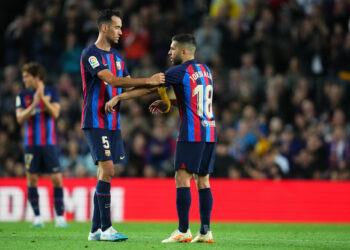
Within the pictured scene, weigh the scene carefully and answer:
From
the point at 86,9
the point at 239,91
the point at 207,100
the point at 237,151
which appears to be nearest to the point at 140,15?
the point at 86,9

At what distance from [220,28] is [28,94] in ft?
23.2

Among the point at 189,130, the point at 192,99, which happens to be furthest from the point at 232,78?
the point at 189,130

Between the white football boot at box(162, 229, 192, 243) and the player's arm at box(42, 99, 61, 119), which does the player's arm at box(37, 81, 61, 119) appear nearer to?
the player's arm at box(42, 99, 61, 119)

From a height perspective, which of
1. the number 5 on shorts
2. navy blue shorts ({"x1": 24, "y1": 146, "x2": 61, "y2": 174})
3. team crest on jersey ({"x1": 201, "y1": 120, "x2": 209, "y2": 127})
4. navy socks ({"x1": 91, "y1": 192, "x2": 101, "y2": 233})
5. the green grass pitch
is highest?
team crest on jersey ({"x1": 201, "y1": 120, "x2": 209, "y2": 127})

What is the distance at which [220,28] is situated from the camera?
1694 cm

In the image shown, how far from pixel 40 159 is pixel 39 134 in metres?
0.42

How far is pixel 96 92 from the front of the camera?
25.5ft

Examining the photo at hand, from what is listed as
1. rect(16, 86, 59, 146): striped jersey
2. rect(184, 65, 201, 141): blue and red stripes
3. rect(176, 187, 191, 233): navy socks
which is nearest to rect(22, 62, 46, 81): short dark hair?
rect(16, 86, 59, 146): striped jersey

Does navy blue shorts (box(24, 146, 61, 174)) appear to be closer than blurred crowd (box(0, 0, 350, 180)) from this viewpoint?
Yes

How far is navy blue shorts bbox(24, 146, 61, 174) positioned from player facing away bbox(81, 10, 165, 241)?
343 cm

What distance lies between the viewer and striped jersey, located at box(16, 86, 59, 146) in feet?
36.5

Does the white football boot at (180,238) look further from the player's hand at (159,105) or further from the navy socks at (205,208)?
the player's hand at (159,105)

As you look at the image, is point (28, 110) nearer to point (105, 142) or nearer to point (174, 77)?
point (105, 142)

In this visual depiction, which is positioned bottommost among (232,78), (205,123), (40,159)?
(40,159)
